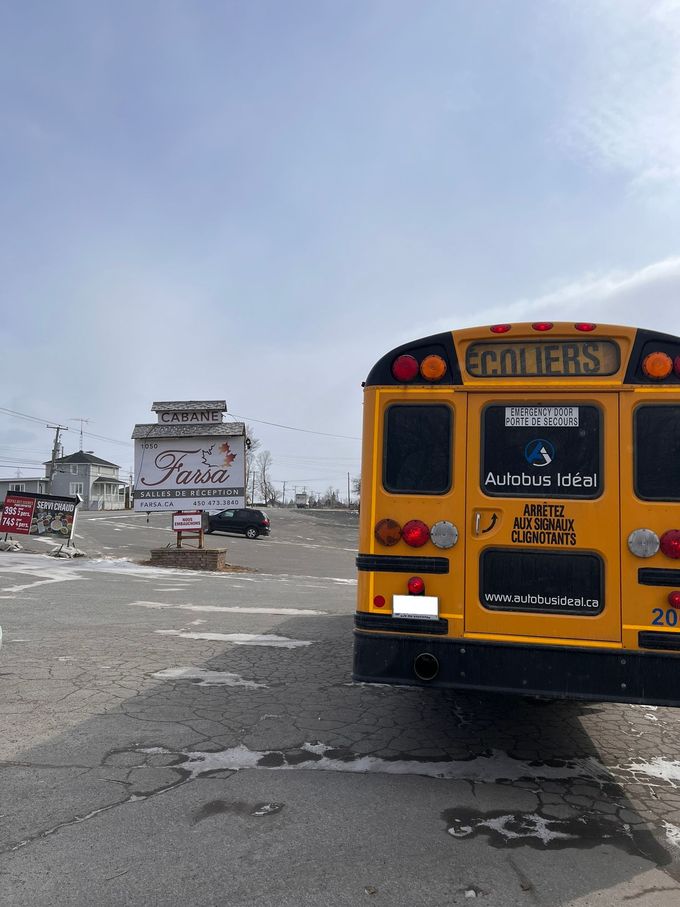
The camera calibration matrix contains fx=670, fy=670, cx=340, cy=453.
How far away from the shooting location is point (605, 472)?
4.03m

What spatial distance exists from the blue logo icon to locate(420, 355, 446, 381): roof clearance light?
0.72 meters

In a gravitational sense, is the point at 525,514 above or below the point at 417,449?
below

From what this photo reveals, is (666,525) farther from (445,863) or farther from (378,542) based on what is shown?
(445,863)

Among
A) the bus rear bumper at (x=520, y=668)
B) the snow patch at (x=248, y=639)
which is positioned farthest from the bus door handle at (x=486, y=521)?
the snow patch at (x=248, y=639)

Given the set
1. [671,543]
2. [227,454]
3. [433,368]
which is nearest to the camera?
[671,543]

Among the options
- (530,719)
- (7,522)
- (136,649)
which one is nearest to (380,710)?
(530,719)

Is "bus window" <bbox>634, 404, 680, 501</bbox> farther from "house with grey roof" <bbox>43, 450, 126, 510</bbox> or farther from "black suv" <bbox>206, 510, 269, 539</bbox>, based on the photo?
"house with grey roof" <bbox>43, 450, 126, 510</bbox>

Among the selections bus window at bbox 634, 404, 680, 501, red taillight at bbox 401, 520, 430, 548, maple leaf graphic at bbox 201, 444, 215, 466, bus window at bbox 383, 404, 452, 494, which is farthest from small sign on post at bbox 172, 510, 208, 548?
bus window at bbox 634, 404, 680, 501

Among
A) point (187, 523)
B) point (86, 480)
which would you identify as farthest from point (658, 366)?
point (86, 480)

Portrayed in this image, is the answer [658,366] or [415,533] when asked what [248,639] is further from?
[658,366]

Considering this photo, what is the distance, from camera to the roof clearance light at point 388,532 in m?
4.23

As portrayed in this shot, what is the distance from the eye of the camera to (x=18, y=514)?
20.7m

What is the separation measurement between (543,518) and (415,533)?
784 mm

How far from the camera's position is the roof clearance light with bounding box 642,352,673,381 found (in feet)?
13.1
